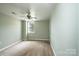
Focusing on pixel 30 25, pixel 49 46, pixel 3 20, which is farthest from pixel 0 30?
pixel 49 46

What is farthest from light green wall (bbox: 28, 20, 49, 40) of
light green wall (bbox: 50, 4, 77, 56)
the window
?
light green wall (bbox: 50, 4, 77, 56)

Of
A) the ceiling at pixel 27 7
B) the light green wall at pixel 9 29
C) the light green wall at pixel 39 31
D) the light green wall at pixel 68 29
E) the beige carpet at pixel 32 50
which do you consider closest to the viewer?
the light green wall at pixel 68 29

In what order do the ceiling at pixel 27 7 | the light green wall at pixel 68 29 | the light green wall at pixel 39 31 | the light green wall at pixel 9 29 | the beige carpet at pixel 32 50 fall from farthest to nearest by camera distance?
the light green wall at pixel 9 29 → the light green wall at pixel 39 31 → the beige carpet at pixel 32 50 → the ceiling at pixel 27 7 → the light green wall at pixel 68 29

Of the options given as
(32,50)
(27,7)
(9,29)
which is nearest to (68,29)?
(27,7)

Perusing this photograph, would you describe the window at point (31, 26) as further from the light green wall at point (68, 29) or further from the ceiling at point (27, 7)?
the light green wall at point (68, 29)

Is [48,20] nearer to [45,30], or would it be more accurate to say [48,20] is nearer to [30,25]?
[45,30]

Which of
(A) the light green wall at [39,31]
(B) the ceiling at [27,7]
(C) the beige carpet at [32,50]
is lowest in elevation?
(C) the beige carpet at [32,50]

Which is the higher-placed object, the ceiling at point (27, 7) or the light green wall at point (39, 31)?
the ceiling at point (27, 7)

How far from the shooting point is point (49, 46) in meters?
3.67

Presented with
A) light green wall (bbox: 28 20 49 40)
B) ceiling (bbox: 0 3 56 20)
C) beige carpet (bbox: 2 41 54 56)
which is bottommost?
beige carpet (bbox: 2 41 54 56)

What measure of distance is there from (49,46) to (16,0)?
9.27ft

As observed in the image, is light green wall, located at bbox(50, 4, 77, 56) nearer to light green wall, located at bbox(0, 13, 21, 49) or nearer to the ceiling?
the ceiling

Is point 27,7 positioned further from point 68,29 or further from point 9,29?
point 9,29

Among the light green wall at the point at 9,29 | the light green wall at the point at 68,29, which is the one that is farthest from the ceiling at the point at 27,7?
the light green wall at the point at 9,29
